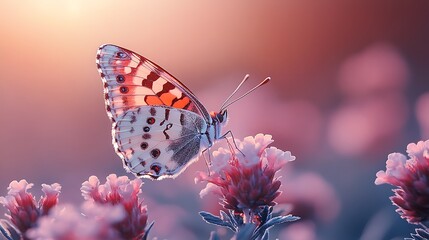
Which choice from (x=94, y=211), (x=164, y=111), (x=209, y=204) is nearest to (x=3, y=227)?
(x=94, y=211)

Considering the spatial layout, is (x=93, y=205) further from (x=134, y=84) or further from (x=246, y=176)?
(x=134, y=84)

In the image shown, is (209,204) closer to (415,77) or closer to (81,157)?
(81,157)

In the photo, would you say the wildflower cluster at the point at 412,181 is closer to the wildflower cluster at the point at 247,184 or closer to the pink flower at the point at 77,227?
the wildflower cluster at the point at 247,184

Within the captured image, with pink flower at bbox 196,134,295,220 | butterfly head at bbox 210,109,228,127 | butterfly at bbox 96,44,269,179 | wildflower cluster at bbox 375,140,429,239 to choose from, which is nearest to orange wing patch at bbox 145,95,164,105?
butterfly at bbox 96,44,269,179

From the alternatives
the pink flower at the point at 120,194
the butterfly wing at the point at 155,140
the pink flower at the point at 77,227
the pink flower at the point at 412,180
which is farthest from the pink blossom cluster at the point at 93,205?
the pink flower at the point at 412,180

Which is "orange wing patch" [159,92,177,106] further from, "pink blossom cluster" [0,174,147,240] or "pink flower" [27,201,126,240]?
"pink flower" [27,201,126,240]
